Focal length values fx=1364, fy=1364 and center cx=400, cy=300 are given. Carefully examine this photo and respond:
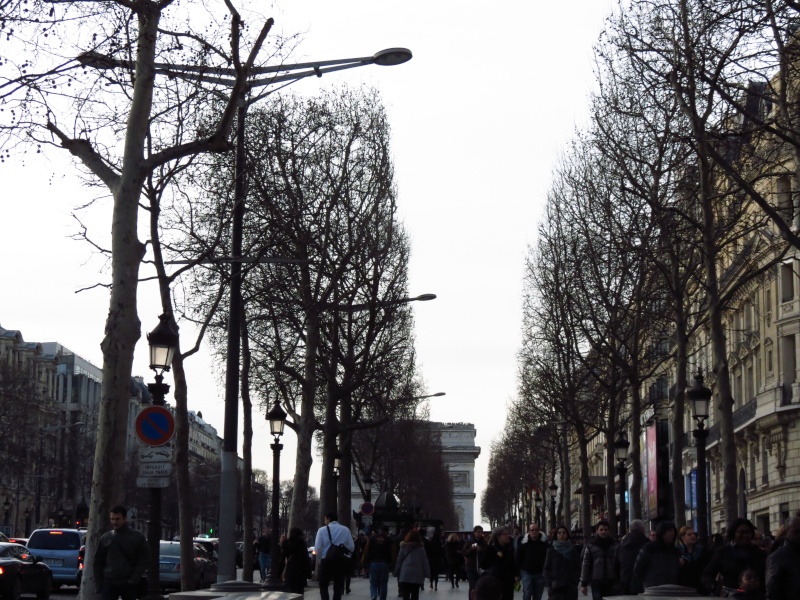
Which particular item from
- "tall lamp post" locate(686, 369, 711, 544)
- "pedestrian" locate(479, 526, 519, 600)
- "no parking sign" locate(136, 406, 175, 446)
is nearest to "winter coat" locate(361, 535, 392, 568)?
"pedestrian" locate(479, 526, 519, 600)

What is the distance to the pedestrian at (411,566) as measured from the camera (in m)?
24.3

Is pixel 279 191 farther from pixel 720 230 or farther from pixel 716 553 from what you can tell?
pixel 716 553

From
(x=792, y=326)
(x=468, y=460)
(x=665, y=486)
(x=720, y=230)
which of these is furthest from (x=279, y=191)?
(x=468, y=460)

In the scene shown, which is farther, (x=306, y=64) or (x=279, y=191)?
(x=279, y=191)

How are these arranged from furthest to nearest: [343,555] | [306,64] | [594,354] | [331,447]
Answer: [594,354], [331,447], [343,555], [306,64]

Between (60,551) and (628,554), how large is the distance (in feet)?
72.9

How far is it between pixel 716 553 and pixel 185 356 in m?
16.1

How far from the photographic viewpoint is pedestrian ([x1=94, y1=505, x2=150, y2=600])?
15328 millimetres

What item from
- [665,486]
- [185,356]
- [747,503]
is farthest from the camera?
[665,486]

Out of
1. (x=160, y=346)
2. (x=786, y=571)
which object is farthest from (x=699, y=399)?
(x=786, y=571)

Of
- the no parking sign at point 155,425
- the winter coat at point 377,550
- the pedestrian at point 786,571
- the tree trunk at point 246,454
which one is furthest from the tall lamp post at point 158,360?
the tree trunk at point 246,454

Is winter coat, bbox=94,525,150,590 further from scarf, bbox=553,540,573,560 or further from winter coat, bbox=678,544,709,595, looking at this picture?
scarf, bbox=553,540,573,560

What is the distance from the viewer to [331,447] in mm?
43625

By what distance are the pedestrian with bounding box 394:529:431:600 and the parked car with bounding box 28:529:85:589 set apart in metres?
14.6
